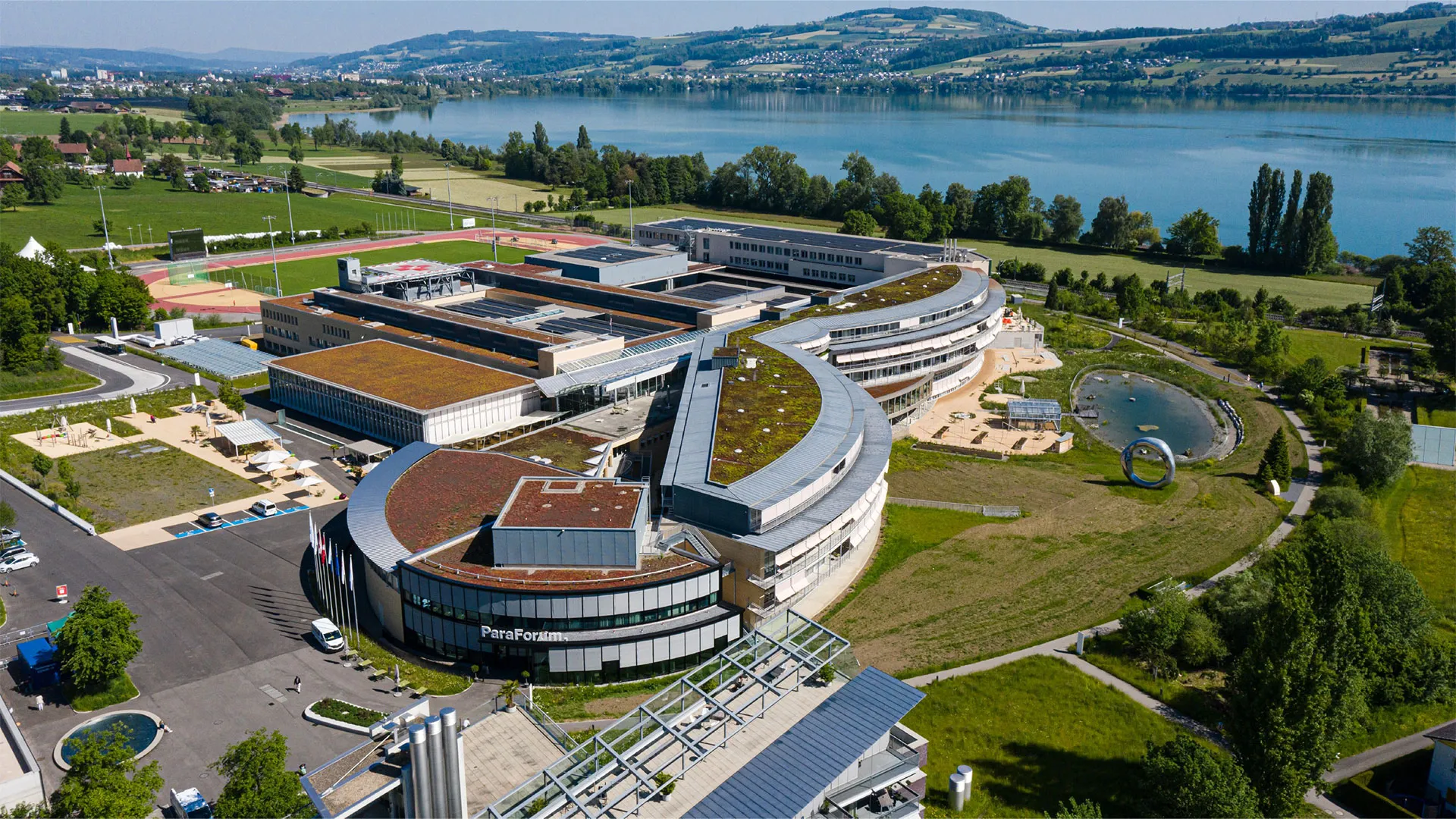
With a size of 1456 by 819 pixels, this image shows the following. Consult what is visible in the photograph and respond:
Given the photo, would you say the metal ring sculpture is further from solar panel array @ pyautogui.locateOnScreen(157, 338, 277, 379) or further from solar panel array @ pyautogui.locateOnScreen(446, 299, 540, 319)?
solar panel array @ pyautogui.locateOnScreen(157, 338, 277, 379)

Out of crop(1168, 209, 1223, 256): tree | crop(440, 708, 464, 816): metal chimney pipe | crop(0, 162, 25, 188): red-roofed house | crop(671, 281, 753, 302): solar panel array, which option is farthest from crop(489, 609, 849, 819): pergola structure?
crop(0, 162, 25, 188): red-roofed house

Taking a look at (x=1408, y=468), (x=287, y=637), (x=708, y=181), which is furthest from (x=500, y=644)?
(x=708, y=181)

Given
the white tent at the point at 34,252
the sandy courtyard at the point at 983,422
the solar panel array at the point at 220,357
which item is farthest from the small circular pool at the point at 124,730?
the white tent at the point at 34,252

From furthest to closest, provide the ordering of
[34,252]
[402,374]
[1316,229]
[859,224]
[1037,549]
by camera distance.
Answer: [859,224] < [1316,229] < [34,252] < [402,374] < [1037,549]

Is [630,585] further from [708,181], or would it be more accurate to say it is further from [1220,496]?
[708,181]

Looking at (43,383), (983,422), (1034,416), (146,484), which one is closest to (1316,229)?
(1034,416)

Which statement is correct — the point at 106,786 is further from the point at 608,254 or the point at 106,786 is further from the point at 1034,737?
the point at 608,254
